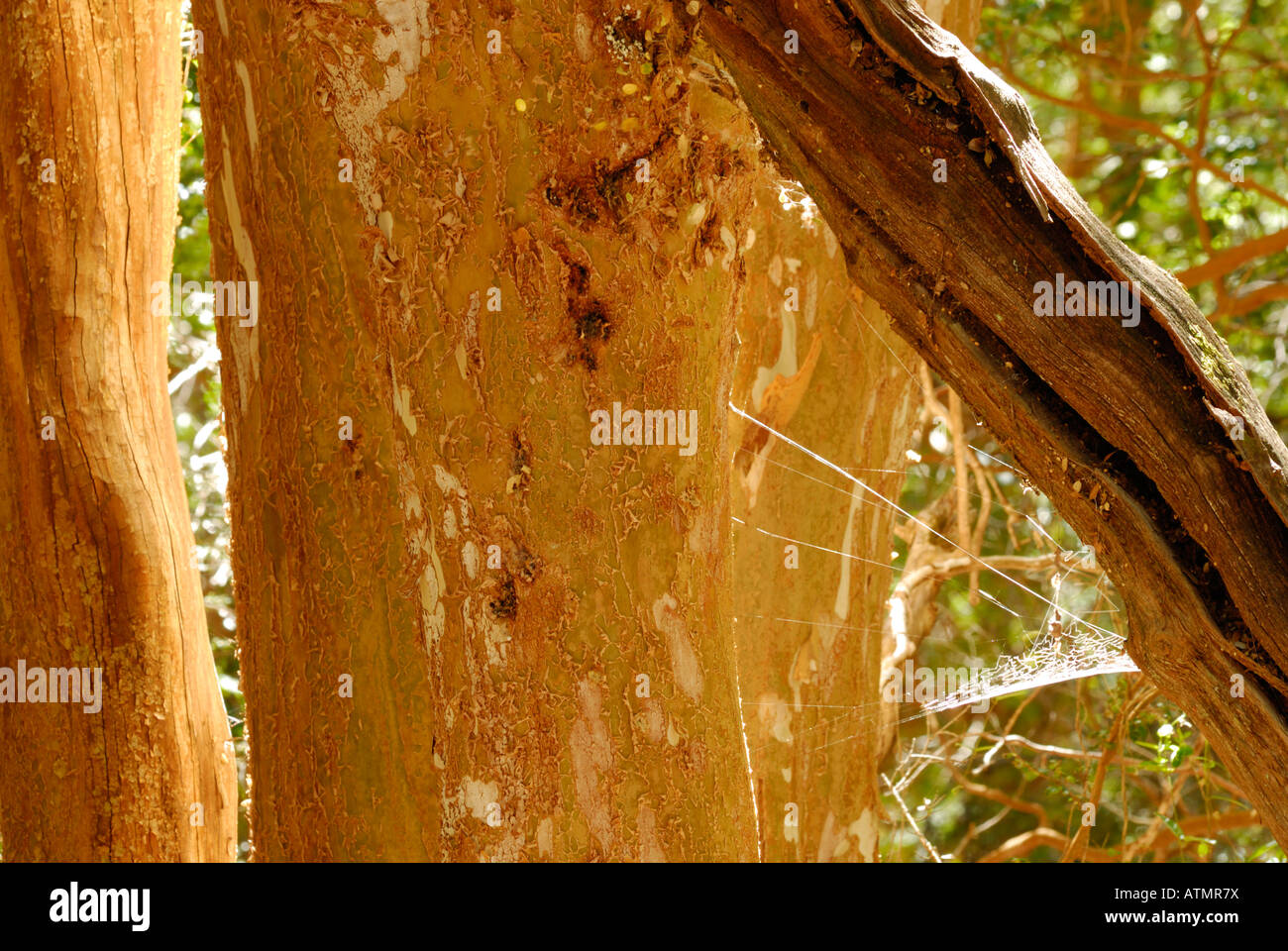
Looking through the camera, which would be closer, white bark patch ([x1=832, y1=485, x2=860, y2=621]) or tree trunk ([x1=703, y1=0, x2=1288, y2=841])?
tree trunk ([x1=703, y1=0, x2=1288, y2=841])

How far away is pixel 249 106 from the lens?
1274 mm

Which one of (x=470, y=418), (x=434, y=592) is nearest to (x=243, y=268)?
(x=470, y=418)

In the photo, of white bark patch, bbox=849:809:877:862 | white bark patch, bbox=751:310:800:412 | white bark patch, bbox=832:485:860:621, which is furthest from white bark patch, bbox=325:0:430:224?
white bark patch, bbox=849:809:877:862

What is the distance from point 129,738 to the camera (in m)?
2.43

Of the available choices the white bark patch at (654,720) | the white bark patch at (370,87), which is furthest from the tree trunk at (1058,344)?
the white bark patch at (654,720)

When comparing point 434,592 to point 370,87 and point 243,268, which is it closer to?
point 243,268

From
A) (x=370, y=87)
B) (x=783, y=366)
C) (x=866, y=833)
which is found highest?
(x=783, y=366)

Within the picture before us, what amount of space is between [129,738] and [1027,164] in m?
2.10

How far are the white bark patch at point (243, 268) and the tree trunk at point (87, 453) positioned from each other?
1242 mm

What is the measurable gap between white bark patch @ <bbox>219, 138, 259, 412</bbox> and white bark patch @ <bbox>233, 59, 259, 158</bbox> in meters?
0.05

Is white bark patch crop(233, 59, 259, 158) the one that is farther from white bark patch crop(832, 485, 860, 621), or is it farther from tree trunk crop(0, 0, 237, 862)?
white bark patch crop(832, 485, 860, 621)

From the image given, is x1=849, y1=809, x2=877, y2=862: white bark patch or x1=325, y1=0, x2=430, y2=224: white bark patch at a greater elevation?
x1=325, y1=0, x2=430, y2=224: white bark patch

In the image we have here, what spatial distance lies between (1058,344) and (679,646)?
50 cm

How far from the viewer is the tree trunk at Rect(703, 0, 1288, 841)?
1.06 meters
